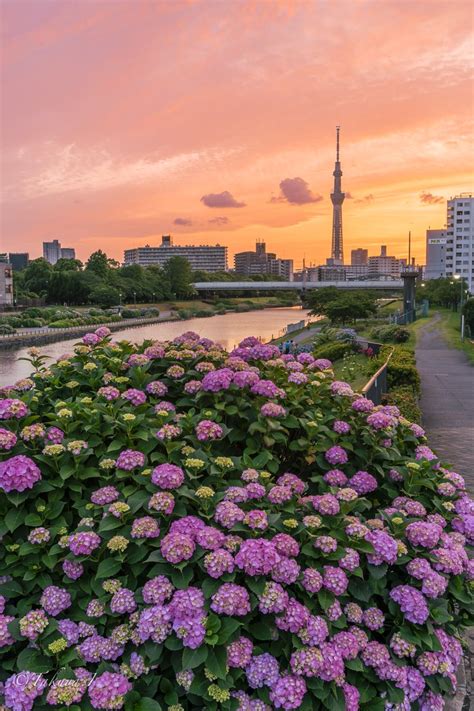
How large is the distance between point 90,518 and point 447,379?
1836 cm

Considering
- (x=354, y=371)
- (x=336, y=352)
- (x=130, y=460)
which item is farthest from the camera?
(x=336, y=352)

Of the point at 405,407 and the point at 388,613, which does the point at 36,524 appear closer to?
the point at 388,613

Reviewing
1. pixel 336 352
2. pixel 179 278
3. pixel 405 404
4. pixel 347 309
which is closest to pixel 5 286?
pixel 179 278

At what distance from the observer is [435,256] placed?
14550 cm

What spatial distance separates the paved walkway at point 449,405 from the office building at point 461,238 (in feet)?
338

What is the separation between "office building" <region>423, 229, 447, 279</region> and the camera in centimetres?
14312

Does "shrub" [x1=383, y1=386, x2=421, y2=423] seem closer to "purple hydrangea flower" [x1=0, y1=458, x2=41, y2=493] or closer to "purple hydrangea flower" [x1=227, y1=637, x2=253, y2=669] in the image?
"purple hydrangea flower" [x1=227, y1=637, x2=253, y2=669]

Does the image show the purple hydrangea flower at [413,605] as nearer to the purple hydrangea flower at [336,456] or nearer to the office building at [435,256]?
the purple hydrangea flower at [336,456]

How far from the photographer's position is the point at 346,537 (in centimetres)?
297

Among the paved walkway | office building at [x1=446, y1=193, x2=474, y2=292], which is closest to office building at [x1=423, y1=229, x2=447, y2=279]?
office building at [x1=446, y1=193, x2=474, y2=292]

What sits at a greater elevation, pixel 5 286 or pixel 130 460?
pixel 5 286

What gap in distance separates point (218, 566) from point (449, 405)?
13.6 meters

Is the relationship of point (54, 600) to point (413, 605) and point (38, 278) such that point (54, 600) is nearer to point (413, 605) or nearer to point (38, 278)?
point (413, 605)

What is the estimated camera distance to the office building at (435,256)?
143 meters
